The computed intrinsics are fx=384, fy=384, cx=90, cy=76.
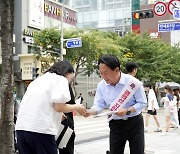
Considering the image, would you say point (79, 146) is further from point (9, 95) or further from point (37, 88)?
point (37, 88)

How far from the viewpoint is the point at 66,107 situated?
11.6ft

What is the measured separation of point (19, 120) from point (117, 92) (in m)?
1.11

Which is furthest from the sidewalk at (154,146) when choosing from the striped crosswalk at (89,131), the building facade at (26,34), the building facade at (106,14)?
the building facade at (106,14)

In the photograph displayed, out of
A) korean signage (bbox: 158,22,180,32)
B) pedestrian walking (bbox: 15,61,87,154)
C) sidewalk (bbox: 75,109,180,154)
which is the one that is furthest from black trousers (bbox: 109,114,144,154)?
korean signage (bbox: 158,22,180,32)

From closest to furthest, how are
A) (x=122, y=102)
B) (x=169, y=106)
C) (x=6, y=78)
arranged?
(x=122, y=102) < (x=6, y=78) < (x=169, y=106)

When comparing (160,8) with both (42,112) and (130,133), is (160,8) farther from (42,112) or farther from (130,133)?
(42,112)

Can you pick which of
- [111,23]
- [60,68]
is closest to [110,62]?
[60,68]

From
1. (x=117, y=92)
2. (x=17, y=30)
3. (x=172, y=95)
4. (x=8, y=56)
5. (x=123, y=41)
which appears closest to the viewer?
(x=117, y=92)

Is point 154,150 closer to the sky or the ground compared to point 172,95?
closer to the ground

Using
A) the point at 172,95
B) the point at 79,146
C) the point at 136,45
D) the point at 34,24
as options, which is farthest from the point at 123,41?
the point at 79,146

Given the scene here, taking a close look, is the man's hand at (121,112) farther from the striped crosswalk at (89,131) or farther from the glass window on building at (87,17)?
the glass window on building at (87,17)

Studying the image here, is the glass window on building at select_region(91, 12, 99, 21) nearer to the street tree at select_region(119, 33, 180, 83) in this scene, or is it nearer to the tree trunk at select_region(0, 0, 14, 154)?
the street tree at select_region(119, 33, 180, 83)

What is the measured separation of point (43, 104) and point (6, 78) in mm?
2118

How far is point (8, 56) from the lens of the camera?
5.48 meters
